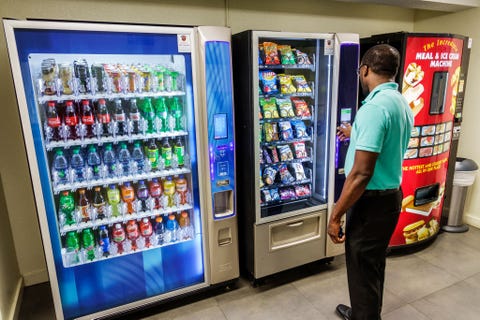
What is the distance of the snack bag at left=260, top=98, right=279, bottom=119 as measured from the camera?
267 centimetres

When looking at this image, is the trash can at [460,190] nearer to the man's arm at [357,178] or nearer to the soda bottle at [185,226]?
the man's arm at [357,178]

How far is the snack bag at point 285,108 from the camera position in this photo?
2.73 meters

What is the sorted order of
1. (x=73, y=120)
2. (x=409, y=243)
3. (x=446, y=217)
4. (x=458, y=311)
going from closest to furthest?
(x=73, y=120), (x=458, y=311), (x=409, y=243), (x=446, y=217)

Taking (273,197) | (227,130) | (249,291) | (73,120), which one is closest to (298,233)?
(273,197)

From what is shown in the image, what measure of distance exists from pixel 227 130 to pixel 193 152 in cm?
29

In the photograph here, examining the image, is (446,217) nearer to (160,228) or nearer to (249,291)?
(249,291)

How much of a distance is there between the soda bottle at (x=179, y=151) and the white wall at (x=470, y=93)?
3341 mm

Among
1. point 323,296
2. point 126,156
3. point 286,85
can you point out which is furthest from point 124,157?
point 323,296

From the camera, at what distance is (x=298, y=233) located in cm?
288

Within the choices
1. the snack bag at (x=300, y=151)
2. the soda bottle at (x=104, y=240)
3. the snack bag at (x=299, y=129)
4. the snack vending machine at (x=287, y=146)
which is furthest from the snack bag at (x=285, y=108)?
the soda bottle at (x=104, y=240)

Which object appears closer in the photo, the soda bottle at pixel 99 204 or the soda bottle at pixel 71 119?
the soda bottle at pixel 71 119

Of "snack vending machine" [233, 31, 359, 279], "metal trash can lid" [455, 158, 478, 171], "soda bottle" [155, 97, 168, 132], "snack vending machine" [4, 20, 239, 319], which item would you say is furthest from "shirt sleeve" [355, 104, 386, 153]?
"metal trash can lid" [455, 158, 478, 171]

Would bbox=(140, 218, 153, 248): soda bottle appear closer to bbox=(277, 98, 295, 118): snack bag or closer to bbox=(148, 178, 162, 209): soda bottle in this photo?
bbox=(148, 178, 162, 209): soda bottle

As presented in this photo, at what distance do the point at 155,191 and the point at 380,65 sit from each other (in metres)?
1.70
